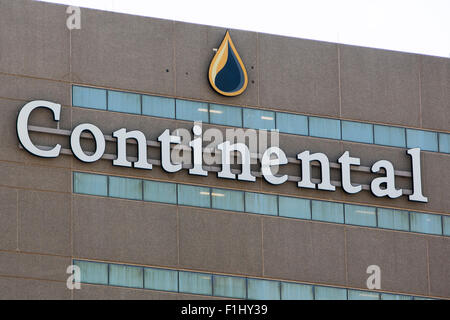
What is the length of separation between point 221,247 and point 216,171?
3325 millimetres

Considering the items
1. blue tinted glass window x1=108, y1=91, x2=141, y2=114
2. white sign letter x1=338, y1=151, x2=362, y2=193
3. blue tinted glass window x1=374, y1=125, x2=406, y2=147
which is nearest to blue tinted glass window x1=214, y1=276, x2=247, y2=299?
white sign letter x1=338, y1=151, x2=362, y2=193

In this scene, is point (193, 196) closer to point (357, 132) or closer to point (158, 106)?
point (158, 106)

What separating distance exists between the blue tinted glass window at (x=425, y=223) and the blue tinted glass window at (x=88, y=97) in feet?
49.0

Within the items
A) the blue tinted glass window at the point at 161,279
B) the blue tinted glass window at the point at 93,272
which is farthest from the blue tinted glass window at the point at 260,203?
the blue tinted glass window at the point at 93,272

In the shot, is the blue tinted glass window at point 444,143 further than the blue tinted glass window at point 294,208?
Yes

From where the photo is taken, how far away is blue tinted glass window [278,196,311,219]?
7781cm

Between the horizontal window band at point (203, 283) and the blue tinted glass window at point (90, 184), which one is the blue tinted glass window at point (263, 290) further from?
the blue tinted glass window at point (90, 184)

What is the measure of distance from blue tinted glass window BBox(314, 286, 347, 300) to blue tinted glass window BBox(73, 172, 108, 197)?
10.2 metres

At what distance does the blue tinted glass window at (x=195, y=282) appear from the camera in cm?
7506

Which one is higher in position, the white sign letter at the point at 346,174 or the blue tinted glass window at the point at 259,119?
the blue tinted glass window at the point at 259,119

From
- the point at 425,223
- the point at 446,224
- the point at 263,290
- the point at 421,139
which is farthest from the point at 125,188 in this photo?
the point at 446,224
